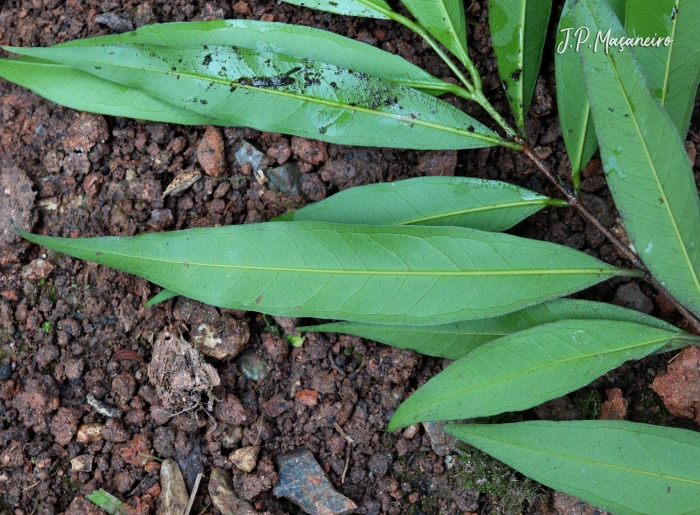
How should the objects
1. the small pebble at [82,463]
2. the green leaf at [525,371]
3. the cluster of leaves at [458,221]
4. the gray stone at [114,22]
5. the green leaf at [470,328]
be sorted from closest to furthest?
the cluster of leaves at [458,221] → the green leaf at [525,371] → the green leaf at [470,328] → the small pebble at [82,463] → the gray stone at [114,22]

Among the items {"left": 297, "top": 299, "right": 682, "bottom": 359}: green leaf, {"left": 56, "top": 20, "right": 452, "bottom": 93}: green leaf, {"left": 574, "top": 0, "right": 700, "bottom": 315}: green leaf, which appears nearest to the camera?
{"left": 574, "top": 0, "right": 700, "bottom": 315}: green leaf

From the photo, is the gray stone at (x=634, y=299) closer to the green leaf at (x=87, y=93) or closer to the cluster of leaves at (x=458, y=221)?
the cluster of leaves at (x=458, y=221)

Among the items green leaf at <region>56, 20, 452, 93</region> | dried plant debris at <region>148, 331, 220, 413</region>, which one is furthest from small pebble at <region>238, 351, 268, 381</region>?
green leaf at <region>56, 20, 452, 93</region>

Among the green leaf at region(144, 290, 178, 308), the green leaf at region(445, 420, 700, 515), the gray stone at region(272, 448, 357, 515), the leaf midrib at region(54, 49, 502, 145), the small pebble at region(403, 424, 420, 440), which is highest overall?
the leaf midrib at region(54, 49, 502, 145)

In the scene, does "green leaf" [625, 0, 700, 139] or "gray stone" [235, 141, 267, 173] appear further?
"gray stone" [235, 141, 267, 173]

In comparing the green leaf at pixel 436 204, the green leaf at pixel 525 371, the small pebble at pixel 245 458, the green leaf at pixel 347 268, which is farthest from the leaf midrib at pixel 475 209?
the small pebble at pixel 245 458

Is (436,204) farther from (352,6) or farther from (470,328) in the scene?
(352,6)

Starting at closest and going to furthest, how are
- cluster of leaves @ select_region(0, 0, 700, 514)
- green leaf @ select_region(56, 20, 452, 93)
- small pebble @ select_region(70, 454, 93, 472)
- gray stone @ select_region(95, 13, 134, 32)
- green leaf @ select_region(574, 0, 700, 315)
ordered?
green leaf @ select_region(574, 0, 700, 315), cluster of leaves @ select_region(0, 0, 700, 514), green leaf @ select_region(56, 20, 452, 93), small pebble @ select_region(70, 454, 93, 472), gray stone @ select_region(95, 13, 134, 32)

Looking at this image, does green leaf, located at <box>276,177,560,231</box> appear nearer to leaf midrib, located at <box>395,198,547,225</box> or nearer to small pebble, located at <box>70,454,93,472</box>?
leaf midrib, located at <box>395,198,547,225</box>
